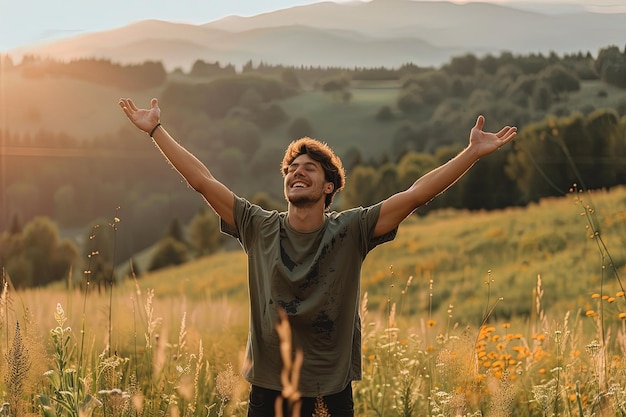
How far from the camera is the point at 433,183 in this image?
365cm

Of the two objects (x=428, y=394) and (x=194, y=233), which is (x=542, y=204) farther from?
(x=428, y=394)

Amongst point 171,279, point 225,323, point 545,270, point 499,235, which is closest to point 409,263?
point 499,235

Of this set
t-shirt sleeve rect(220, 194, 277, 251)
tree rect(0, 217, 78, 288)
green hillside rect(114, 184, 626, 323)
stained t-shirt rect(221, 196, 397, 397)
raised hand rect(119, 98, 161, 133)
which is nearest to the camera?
stained t-shirt rect(221, 196, 397, 397)

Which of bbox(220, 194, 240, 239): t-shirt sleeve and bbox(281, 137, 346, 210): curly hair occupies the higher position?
bbox(281, 137, 346, 210): curly hair

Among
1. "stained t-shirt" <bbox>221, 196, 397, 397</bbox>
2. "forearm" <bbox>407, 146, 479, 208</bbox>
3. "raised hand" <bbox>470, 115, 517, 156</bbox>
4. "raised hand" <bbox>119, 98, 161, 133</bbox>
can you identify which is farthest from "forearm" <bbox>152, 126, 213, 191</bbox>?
"raised hand" <bbox>470, 115, 517, 156</bbox>

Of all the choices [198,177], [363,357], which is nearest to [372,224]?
[198,177]

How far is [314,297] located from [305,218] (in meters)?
0.36

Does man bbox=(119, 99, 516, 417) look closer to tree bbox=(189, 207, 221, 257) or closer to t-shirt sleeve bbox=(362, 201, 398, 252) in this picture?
t-shirt sleeve bbox=(362, 201, 398, 252)

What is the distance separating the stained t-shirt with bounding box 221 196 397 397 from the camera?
3.58 meters

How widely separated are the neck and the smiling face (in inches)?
1.0

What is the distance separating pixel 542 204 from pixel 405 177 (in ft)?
17.3

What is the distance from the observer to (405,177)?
2909cm

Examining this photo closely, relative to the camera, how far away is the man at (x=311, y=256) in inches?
141

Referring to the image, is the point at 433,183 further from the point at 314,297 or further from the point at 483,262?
the point at 483,262
